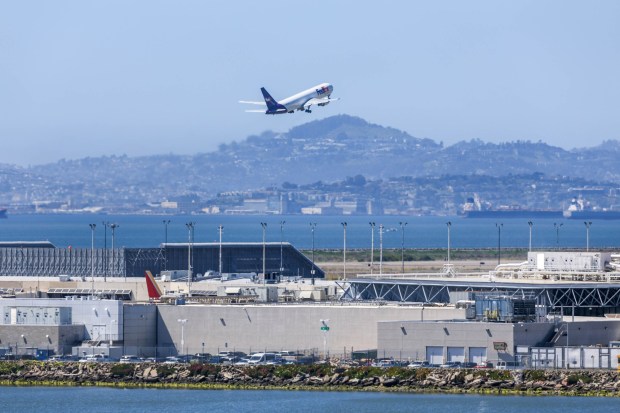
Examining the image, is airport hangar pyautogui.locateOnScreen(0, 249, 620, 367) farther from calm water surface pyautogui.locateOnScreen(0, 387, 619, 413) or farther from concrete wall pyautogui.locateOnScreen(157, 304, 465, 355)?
calm water surface pyautogui.locateOnScreen(0, 387, 619, 413)

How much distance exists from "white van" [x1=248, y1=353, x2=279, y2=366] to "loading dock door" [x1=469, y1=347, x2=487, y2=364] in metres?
10.0

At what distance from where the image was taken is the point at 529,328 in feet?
269

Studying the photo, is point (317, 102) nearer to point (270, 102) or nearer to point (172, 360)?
point (270, 102)

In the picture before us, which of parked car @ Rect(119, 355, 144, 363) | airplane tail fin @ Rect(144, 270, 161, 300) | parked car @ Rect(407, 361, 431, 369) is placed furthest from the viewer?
airplane tail fin @ Rect(144, 270, 161, 300)

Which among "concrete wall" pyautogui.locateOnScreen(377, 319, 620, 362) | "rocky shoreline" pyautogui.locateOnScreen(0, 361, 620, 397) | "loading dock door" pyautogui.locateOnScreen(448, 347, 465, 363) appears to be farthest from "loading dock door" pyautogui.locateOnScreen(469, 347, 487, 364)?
"rocky shoreline" pyautogui.locateOnScreen(0, 361, 620, 397)

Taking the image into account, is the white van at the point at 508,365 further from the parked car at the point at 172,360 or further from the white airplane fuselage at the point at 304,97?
the white airplane fuselage at the point at 304,97

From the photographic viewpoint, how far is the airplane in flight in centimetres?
12381

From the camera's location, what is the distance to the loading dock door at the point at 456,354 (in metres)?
81.5

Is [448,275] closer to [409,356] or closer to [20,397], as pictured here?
[409,356]

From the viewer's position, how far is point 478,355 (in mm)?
81188

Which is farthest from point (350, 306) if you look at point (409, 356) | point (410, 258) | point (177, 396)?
point (410, 258)

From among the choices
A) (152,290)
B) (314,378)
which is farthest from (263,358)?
(152,290)

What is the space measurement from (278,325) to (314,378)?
8596mm

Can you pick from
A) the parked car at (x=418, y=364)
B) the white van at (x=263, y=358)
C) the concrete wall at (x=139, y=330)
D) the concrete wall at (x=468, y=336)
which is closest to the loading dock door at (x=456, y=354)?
the concrete wall at (x=468, y=336)
